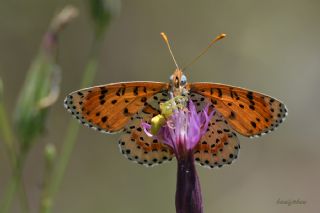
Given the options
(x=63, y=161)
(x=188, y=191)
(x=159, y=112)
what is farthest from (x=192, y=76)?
(x=188, y=191)

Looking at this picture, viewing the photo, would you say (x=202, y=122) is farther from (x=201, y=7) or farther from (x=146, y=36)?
(x=201, y=7)

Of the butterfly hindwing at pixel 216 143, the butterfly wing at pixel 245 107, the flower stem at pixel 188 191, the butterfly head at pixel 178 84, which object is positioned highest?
the butterfly head at pixel 178 84

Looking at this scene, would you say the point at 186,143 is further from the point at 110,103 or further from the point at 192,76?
the point at 192,76

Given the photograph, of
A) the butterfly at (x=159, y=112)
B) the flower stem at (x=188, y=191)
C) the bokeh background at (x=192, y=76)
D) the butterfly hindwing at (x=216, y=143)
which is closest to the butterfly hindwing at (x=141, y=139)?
the butterfly at (x=159, y=112)

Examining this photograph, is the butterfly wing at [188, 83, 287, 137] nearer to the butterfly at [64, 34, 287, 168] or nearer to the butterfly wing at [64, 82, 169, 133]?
the butterfly at [64, 34, 287, 168]

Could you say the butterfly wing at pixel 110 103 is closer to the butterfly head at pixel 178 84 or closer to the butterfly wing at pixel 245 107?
the butterfly head at pixel 178 84

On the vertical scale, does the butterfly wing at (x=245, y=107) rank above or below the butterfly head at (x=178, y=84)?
below
